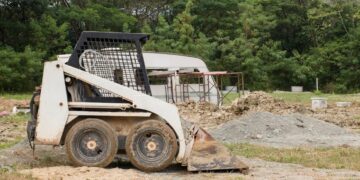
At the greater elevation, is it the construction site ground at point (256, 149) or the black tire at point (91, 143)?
the black tire at point (91, 143)

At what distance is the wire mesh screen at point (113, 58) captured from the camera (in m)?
9.05

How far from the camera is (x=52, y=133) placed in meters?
8.73

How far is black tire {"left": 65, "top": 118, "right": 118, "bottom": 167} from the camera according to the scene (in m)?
8.73

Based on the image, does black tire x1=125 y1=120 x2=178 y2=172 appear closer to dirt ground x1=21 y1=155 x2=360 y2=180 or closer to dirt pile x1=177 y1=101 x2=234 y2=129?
dirt ground x1=21 y1=155 x2=360 y2=180

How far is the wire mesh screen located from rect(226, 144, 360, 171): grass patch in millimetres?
2698

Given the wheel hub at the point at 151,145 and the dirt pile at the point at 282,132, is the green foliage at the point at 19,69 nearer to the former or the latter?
the dirt pile at the point at 282,132

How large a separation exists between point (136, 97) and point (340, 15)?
36.9m

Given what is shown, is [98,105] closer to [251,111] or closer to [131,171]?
[131,171]

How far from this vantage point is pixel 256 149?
38.1 feet

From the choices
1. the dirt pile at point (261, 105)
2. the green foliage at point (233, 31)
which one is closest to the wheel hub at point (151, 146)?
the dirt pile at point (261, 105)

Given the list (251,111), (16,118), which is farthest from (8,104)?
(251,111)

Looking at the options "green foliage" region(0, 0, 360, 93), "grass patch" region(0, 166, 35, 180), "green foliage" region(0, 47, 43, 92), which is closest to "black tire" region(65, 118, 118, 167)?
"grass patch" region(0, 166, 35, 180)

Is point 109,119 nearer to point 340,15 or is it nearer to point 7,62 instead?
point 7,62

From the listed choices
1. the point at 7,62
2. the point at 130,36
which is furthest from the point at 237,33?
the point at 130,36
